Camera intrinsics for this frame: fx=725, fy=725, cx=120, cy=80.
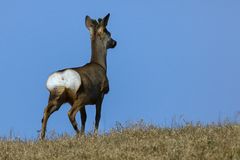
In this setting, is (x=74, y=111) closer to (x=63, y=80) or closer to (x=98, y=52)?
(x=63, y=80)

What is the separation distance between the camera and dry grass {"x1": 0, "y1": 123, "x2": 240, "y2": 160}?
355 inches

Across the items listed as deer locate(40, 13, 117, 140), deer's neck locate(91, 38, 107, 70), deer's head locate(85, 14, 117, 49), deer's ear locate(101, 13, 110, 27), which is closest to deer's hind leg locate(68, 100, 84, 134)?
deer locate(40, 13, 117, 140)

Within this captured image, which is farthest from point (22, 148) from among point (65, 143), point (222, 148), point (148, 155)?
point (222, 148)

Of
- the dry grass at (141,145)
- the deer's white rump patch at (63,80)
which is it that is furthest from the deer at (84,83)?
the dry grass at (141,145)

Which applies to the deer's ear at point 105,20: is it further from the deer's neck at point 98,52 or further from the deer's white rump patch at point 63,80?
the deer's white rump patch at point 63,80

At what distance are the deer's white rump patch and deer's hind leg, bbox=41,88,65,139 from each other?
0.12 metres

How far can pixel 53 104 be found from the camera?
13.9 metres

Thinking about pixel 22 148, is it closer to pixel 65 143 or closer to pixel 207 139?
pixel 65 143

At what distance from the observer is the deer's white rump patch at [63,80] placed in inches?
536

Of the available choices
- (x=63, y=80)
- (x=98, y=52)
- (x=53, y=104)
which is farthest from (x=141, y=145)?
(x=98, y=52)

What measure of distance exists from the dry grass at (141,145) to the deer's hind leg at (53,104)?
1.88 meters

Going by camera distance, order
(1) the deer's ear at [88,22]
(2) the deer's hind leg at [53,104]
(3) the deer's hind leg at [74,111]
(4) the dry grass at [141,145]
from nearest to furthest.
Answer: (4) the dry grass at [141,145]
(2) the deer's hind leg at [53,104]
(3) the deer's hind leg at [74,111]
(1) the deer's ear at [88,22]

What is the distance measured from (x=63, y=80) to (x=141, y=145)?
420cm

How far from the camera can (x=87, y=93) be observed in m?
14.3
